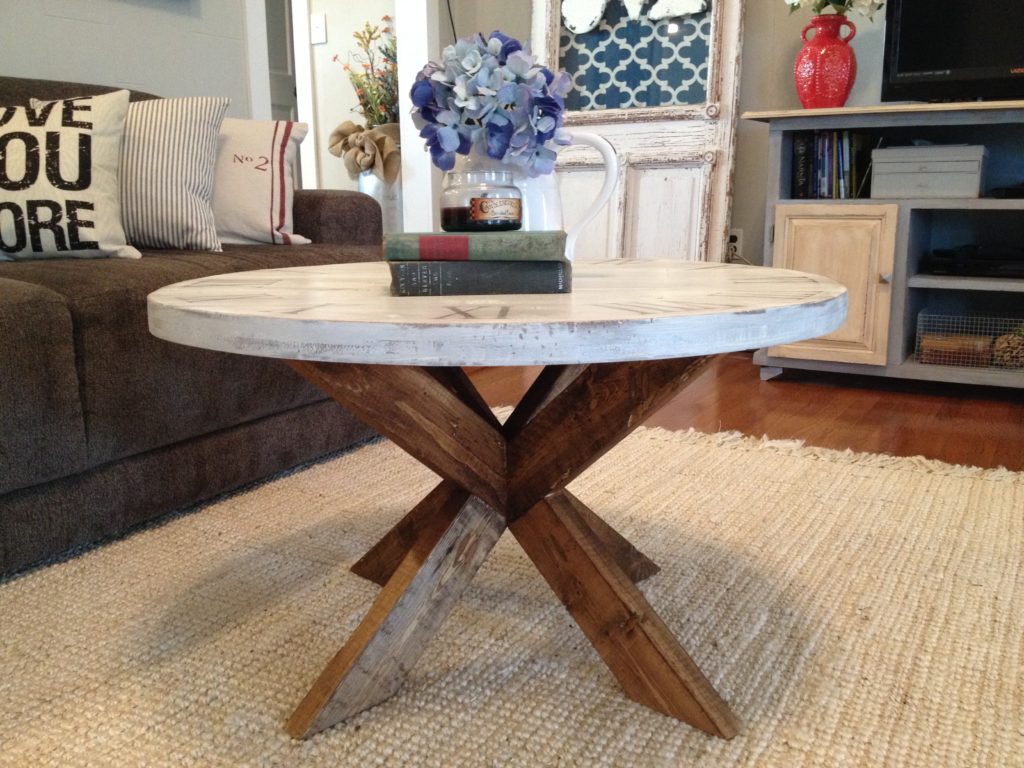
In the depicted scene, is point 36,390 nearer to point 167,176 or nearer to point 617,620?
point 167,176

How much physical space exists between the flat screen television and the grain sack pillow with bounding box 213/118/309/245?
5.88 feet

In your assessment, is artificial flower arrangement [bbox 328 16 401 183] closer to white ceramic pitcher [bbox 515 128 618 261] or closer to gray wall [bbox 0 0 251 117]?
gray wall [bbox 0 0 251 117]

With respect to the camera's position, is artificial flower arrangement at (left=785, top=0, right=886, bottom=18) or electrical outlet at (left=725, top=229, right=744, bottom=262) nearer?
artificial flower arrangement at (left=785, top=0, right=886, bottom=18)

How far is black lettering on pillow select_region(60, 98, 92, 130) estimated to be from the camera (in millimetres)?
1607

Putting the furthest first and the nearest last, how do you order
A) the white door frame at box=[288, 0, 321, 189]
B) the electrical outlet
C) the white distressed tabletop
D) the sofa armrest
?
1. the white door frame at box=[288, 0, 321, 189]
2. the electrical outlet
3. the sofa armrest
4. the white distressed tabletop

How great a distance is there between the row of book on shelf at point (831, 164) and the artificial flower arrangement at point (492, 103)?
171cm

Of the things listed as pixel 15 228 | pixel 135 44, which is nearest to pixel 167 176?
pixel 15 228

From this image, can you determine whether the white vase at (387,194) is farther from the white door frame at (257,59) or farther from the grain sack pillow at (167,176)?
the grain sack pillow at (167,176)

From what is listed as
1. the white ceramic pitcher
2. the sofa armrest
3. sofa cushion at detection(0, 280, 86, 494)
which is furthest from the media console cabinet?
sofa cushion at detection(0, 280, 86, 494)

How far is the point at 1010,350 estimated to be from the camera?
2355mm

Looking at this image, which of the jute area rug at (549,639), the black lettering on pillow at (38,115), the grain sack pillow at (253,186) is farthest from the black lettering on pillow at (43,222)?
the jute area rug at (549,639)

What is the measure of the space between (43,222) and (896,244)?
84.9 inches

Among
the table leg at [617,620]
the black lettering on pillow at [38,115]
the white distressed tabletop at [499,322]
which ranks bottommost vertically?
the table leg at [617,620]

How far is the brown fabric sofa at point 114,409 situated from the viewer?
3.94 feet
